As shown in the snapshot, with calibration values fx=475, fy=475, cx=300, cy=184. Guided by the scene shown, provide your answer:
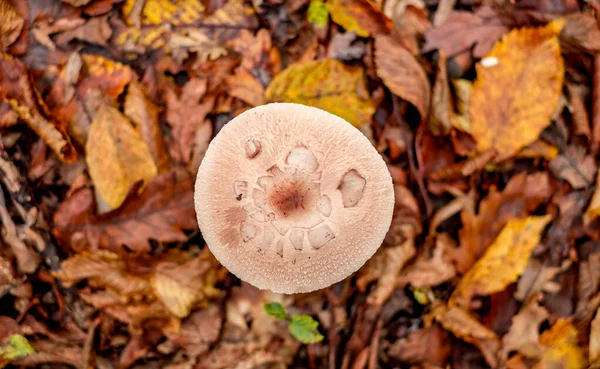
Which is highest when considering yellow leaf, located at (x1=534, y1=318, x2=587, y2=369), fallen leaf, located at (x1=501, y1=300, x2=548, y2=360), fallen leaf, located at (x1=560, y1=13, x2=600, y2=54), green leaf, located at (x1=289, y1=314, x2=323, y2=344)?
fallen leaf, located at (x1=560, y1=13, x2=600, y2=54)

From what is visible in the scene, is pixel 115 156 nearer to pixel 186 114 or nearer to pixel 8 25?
pixel 186 114

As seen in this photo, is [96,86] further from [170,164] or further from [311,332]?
[311,332]

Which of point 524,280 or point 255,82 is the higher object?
point 255,82

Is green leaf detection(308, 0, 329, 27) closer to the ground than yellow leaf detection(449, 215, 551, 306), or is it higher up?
higher up

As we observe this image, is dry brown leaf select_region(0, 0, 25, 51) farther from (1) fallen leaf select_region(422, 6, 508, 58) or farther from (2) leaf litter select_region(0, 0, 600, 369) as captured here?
(1) fallen leaf select_region(422, 6, 508, 58)

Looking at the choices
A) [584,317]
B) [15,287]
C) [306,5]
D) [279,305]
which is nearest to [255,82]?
[306,5]

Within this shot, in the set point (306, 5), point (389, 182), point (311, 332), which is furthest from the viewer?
point (306, 5)

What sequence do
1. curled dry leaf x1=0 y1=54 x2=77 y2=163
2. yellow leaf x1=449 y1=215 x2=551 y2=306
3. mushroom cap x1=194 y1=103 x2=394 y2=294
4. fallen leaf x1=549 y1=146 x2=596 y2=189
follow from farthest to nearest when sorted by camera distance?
fallen leaf x1=549 y1=146 x2=596 y2=189, yellow leaf x1=449 y1=215 x2=551 y2=306, curled dry leaf x1=0 y1=54 x2=77 y2=163, mushroom cap x1=194 y1=103 x2=394 y2=294

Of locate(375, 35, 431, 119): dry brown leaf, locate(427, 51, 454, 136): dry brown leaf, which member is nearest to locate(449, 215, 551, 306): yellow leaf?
locate(427, 51, 454, 136): dry brown leaf
